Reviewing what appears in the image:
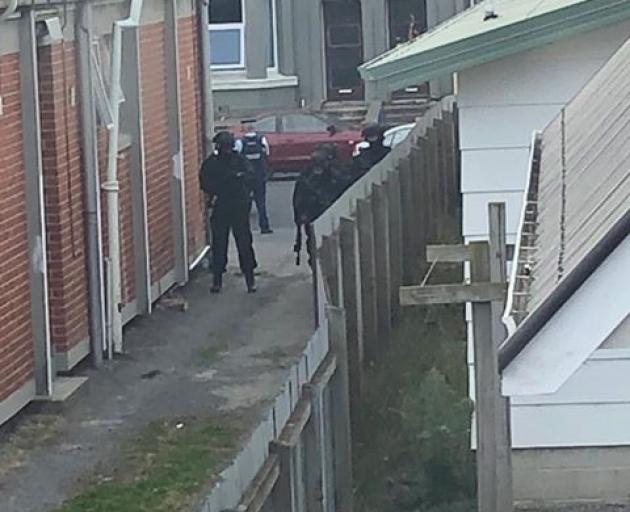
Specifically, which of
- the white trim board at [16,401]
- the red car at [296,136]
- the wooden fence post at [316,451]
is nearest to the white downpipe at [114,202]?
the white trim board at [16,401]

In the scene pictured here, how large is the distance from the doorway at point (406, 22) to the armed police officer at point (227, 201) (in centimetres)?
2237

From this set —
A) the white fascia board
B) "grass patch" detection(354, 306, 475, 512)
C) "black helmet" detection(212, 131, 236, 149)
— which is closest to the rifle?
"black helmet" detection(212, 131, 236, 149)

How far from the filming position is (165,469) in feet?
40.8

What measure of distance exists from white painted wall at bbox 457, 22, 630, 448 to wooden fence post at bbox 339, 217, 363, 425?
2089mm

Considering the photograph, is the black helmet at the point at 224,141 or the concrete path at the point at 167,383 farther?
the black helmet at the point at 224,141

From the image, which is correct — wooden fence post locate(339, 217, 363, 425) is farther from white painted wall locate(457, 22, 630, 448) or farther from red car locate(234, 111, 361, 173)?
red car locate(234, 111, 361, 173)

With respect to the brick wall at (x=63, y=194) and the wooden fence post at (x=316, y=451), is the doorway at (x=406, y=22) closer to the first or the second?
the brick wall at (x=63, y=194)

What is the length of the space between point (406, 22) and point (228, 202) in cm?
2320

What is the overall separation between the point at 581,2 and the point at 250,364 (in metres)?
6.27

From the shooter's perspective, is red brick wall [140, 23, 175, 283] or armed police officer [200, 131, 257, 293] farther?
armed police officer [200, 131, 257, 293]

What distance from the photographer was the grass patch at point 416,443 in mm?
10758

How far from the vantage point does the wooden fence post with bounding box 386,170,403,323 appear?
16609mm

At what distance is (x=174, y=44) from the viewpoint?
19.8m

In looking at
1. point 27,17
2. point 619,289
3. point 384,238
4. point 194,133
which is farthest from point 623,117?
point 194,133
